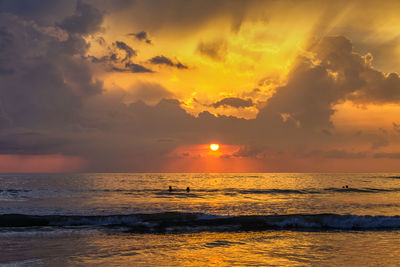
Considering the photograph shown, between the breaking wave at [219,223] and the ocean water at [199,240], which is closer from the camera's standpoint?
the ocean water at [199,240]

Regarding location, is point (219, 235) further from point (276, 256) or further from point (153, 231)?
point (276, 256)

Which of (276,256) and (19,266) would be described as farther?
(276,256)

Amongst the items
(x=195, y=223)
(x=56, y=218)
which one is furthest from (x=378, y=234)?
(x=56, y=218)

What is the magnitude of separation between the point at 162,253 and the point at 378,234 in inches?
622

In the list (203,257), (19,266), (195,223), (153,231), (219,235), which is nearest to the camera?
(19,266)

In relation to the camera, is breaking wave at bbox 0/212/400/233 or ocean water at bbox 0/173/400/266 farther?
breaking wave at bbox 0/212/400/233

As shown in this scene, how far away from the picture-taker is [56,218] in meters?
28.0

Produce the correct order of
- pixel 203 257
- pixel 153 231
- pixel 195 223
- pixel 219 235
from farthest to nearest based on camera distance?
pixel 195 223 < pixel 153 231 < pixel 219 235 < pixel 203 257

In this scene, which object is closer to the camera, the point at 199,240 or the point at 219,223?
the point at 199,240

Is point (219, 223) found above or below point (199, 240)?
above

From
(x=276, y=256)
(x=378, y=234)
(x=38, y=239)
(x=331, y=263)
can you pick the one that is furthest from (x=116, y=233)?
(x=378, y=234)

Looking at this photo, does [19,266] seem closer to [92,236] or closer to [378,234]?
[92,236]

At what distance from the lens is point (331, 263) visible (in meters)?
14.7

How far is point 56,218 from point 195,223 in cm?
1222
